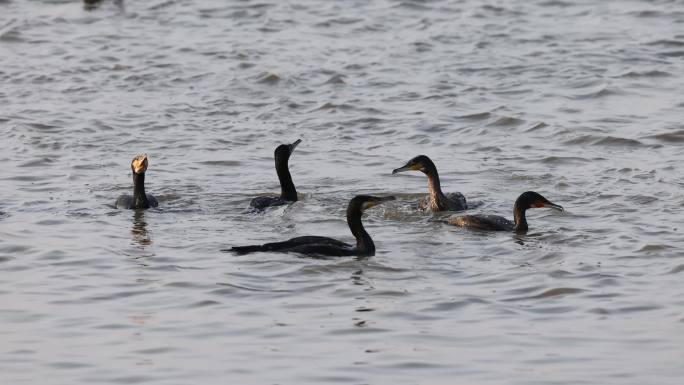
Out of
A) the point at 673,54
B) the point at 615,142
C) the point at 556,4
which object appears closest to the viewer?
the point at 615,142

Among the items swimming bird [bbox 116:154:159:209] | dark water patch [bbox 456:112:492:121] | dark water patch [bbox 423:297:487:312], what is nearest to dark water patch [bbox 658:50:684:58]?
dark water patch [bbox 456:112:492:121]

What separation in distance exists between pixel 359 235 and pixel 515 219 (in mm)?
1878

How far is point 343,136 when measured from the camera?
1956 centimetres

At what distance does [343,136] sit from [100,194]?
4.15m

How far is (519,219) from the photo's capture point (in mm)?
14508

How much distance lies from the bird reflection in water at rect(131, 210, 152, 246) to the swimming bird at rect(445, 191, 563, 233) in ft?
10.4

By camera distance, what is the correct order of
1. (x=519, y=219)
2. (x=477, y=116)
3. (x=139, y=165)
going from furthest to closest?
(x=477, y=116) → (x=139, y=165) → (x=519, y=219)

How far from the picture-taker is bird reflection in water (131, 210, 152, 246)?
14227mm

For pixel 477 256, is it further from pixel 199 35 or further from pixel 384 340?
pixel 199 35

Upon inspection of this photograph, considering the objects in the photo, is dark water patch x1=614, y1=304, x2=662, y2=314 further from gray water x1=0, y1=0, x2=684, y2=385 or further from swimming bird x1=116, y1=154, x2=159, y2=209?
swimming bird x1=116, y1=154, x2=159, y2=209

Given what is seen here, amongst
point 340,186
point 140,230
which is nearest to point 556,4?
point 340,186

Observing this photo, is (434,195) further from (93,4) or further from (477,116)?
(93,4)

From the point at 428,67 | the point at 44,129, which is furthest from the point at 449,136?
the point at 44,129

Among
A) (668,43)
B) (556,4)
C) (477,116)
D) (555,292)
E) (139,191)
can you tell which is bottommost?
(477,116)
